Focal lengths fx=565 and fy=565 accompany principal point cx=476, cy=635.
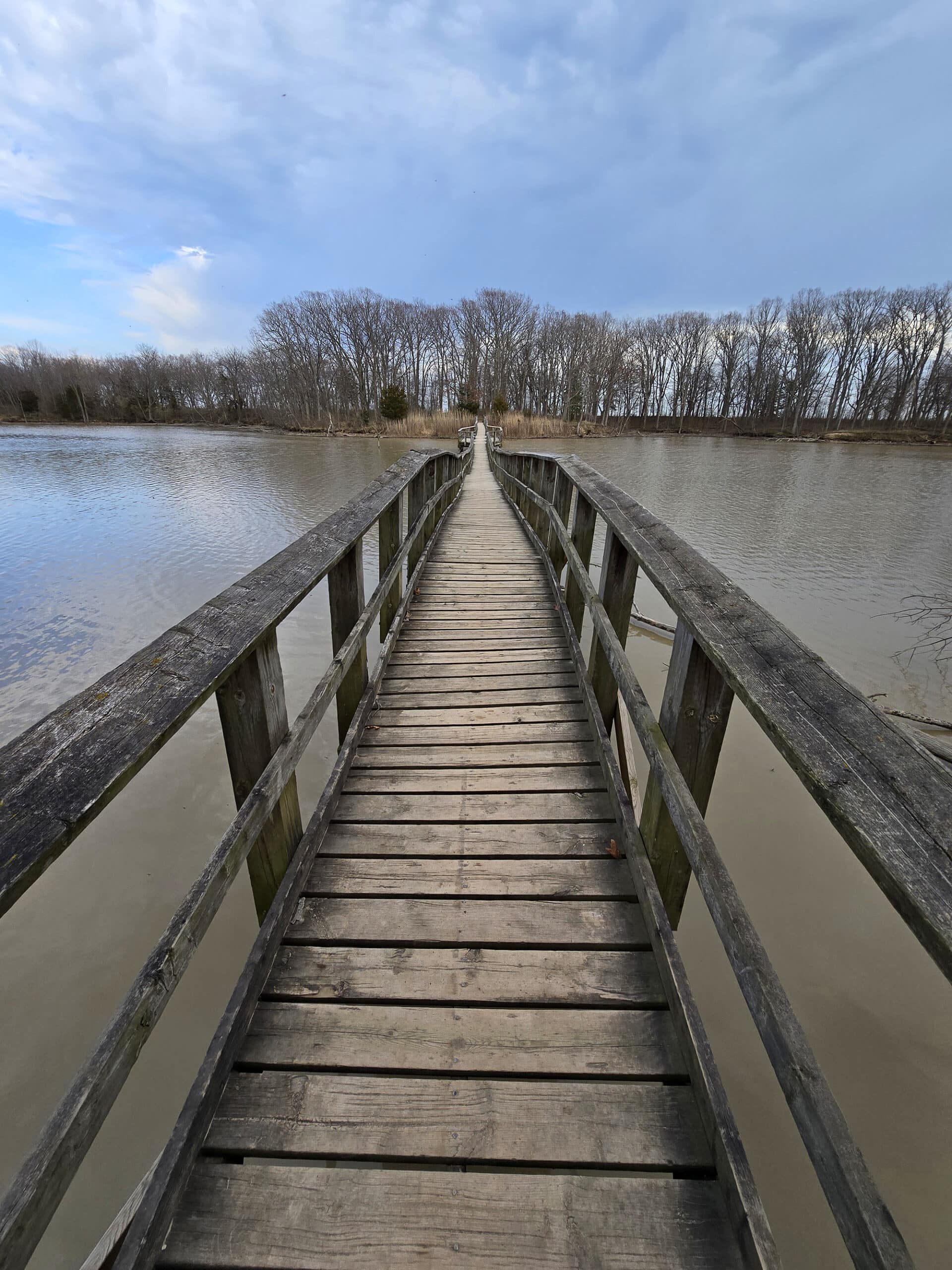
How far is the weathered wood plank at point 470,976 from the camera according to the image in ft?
5.02

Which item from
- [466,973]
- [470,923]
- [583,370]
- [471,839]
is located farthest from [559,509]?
[583,370]

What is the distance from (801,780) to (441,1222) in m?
1.10

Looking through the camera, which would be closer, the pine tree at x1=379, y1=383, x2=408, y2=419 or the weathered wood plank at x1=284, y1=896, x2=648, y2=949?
the weathered wood plank at x1=284, y1=896, x2=648, y2=949

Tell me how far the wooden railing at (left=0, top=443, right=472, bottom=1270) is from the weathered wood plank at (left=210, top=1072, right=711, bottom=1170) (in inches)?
6.8

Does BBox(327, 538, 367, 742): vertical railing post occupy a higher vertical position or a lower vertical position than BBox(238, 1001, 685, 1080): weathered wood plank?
higher

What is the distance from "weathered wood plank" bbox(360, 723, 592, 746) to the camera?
271 centimetres

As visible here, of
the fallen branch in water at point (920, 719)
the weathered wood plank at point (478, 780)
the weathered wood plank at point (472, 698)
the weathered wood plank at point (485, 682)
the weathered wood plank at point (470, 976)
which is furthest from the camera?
the fallen branch in water at point (920, 719)

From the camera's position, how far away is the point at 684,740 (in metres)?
1.68

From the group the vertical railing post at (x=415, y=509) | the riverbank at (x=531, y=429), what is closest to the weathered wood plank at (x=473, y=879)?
the vertical railing post at (x=415, y=509)

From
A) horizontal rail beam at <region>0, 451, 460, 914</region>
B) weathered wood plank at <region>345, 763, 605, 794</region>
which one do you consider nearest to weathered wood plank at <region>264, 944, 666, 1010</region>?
weathered wood plank at <region>345, 763, 605, 794</region>

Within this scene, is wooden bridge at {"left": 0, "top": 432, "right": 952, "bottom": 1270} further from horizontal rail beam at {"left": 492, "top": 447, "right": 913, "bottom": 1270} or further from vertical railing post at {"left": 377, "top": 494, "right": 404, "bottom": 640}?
vertical railing post at {"left": 377, "top": 494, "right": 404, "bottom": 640}

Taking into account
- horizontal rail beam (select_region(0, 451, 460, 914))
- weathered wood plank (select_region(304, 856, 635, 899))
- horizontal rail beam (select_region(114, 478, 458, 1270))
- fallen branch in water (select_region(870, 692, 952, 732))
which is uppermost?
horizontal rail beam (select_region(0, 451, 460, 914))

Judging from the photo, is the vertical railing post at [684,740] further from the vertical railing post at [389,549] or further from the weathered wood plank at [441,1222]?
the vertical railing post at [389,549]

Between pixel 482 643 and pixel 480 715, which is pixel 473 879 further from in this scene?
pixel 482 643
